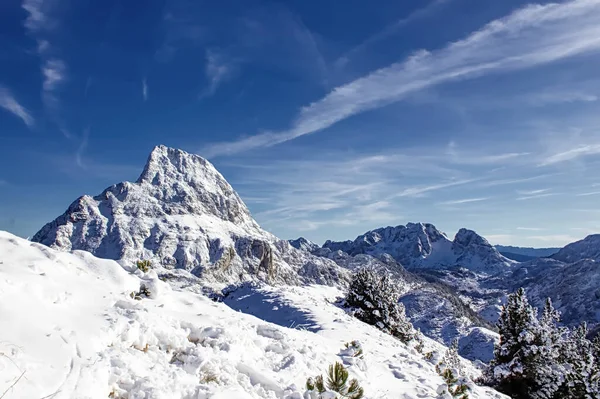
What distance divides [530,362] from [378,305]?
40.9 feet

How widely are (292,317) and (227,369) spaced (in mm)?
19965

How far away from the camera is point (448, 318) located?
624ft

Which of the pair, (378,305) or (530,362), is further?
(378,305)

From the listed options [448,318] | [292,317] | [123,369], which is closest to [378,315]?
[292,317]

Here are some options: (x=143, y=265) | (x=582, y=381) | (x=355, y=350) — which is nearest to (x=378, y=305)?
(x=582, y=381)

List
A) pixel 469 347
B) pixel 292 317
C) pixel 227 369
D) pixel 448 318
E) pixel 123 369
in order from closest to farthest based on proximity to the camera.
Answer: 1. pixel 123 369
2. pixel 227 369
3. pixel 292 317
4. pixel 469 347
5. pixel 448 318

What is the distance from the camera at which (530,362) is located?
89.6 ft

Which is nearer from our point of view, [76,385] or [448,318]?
[76,385]

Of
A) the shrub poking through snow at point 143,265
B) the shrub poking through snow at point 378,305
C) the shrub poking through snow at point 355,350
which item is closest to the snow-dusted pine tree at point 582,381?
the shrub poking through snow at point 378,305

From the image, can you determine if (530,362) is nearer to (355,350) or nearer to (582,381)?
(582,381)

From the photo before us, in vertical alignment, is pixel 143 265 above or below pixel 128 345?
above

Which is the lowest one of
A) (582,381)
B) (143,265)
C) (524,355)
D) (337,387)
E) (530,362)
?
(582,381)

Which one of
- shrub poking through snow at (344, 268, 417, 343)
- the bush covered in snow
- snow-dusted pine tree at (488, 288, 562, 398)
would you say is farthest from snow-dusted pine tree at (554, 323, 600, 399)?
shrub poking through snow at (344, 268, 417, 343)

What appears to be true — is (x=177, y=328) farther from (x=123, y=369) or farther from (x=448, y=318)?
(x=448, y=318)
